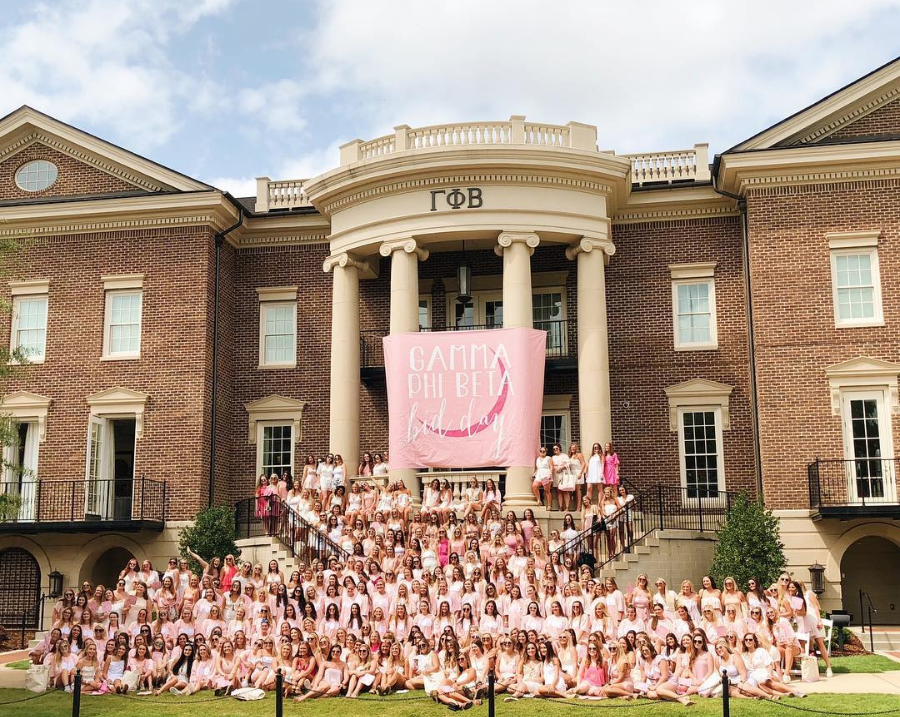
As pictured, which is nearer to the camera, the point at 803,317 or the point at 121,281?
the point at 803,317

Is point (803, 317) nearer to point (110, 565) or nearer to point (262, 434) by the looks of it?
point (262, 434)

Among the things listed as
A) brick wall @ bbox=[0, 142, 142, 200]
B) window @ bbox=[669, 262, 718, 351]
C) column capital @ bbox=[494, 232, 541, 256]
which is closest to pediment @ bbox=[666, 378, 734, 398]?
window @ bbox=[669, 262, 718, 351]

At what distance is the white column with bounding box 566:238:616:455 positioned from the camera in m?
24.6

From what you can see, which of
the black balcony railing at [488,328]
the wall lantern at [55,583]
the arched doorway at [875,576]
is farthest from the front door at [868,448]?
the wall lantern at [55,583]

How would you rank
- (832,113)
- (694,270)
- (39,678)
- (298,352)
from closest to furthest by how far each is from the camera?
(39,678) → (832,113) → (694,270) → (298,352)

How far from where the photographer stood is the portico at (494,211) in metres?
24.9

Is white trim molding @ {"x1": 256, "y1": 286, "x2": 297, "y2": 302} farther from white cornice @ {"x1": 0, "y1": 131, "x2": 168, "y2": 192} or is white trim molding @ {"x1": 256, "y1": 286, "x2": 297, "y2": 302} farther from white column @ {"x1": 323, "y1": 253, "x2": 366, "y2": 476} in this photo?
white cornice @ {"x1": 0, "y1": 131, "x2": 168, "y2": 192}

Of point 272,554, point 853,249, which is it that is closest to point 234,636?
point 272,554

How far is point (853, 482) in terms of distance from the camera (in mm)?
23609

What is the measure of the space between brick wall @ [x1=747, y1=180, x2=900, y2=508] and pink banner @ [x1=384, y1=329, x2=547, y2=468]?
16.9ft

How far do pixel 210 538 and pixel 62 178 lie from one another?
10895 mm

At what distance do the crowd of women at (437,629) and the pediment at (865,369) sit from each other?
8.11m

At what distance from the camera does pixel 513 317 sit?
24.6 m

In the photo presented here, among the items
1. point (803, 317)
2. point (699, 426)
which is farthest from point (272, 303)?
point (803, 317)
